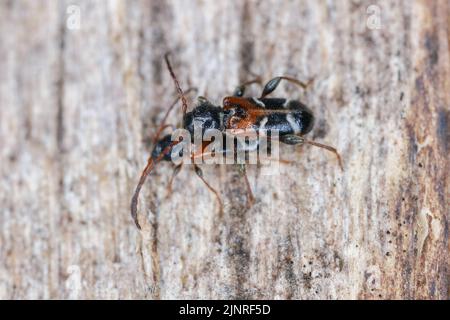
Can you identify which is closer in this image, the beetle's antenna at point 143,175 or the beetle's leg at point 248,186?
the beetle's antenna at point 143,175

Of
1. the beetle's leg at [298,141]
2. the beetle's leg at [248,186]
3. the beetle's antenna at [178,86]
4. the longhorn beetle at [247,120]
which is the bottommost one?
the beetle's leg at [248,186]

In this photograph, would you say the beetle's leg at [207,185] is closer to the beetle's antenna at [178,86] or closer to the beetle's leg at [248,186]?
the beetle's leg at [248,186]

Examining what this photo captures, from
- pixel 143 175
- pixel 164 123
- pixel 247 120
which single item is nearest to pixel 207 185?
pixel 143 175

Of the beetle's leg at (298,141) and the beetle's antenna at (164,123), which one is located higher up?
the beetle's antenna at (164,123)

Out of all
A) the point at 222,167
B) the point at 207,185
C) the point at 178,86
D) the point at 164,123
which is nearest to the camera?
the point at 178,86

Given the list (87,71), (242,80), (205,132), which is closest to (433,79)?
(242,80)

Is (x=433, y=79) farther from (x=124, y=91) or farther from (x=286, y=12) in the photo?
(x=124, y=91)

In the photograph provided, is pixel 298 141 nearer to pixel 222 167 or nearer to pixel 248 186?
pixel 248 186

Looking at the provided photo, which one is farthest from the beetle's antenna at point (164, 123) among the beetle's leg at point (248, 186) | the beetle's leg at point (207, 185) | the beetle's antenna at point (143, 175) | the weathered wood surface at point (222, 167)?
the beetle's leg at point (248, 186)

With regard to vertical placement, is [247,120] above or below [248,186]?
above
